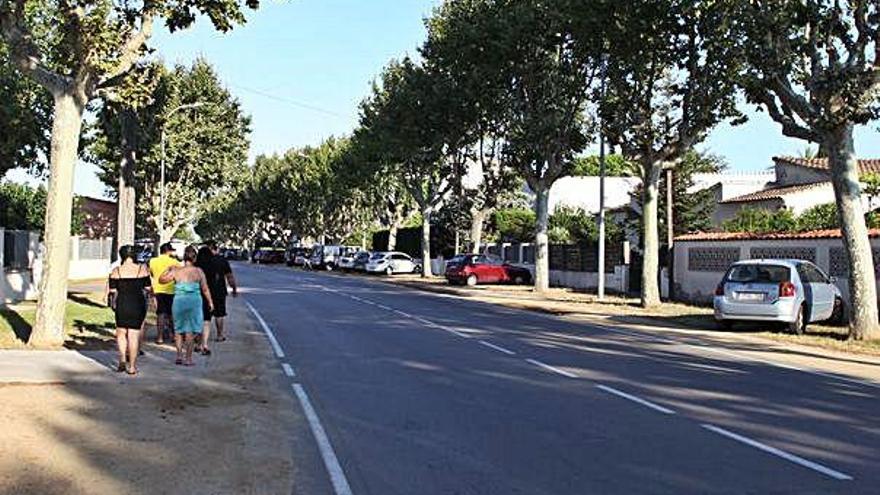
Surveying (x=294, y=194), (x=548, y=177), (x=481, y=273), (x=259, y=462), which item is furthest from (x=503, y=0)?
(x=294, y=194)

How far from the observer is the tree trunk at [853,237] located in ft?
62.8

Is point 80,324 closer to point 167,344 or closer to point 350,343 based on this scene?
point 167,344

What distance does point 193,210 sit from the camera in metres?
56.8

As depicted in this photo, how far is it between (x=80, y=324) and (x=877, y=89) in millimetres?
16440

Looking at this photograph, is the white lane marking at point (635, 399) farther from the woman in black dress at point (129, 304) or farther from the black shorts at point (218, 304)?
the black shorts at point (218, 304)

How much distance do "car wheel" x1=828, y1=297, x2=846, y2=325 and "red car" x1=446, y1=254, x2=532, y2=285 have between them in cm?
2181

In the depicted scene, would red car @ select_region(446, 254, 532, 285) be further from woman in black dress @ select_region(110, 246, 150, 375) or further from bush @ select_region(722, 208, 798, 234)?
woman in black dress @ select_region(110, 246, 150, 375)

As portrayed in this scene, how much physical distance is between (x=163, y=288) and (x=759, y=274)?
12.8 metres

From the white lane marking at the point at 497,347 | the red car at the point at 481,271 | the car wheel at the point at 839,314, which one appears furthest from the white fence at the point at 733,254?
the red car at the point at 481,271

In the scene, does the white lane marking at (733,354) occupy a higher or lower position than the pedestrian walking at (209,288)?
lower

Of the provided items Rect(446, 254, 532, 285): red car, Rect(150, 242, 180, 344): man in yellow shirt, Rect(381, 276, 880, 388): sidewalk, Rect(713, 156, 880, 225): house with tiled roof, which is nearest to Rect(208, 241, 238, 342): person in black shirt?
Rect(150, 242, 180, 344): man in yellow shirt

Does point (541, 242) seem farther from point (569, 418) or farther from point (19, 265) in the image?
point (569, 418)

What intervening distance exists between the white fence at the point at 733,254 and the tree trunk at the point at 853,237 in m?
3.32

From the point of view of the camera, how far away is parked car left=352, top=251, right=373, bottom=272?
5747 cm
